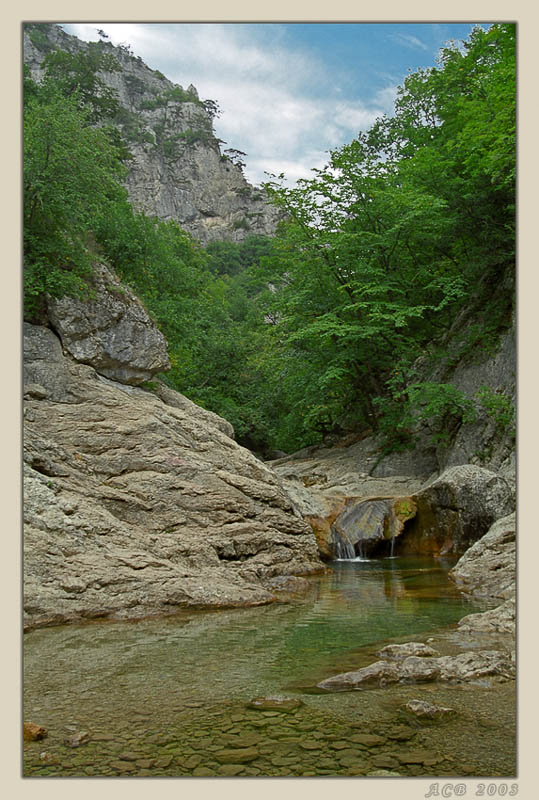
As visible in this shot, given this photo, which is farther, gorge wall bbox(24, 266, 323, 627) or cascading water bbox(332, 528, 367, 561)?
cascading water bbox(332, 528, 367, 561)

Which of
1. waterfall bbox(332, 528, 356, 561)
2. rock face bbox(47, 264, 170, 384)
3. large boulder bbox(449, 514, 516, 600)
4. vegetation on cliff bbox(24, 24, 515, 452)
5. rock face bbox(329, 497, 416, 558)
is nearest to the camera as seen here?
large boulder bbox(449, 514, 516, 600)

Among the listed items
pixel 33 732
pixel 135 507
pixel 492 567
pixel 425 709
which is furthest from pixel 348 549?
pixel 33 732

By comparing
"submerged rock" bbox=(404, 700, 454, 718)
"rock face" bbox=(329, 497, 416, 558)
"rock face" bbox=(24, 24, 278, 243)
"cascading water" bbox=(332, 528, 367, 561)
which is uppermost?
"rock face" bbox=(24, 24, 278, 243)

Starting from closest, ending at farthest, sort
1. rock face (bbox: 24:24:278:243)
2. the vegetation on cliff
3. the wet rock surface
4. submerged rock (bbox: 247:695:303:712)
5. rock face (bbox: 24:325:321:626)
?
1. the wet rock surface
2. submerged rock (bbox: 247:695:303:712)
3. rock face (bbox: 24:325:321:626)
4. the vegetation on cliff
5. rock face (bbox: 24:24:278:243)

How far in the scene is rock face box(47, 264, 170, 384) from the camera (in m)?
12.5

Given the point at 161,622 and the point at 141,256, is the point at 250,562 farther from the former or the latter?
the point at 141,256

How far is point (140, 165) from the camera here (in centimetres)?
6688

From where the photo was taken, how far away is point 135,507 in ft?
33.2

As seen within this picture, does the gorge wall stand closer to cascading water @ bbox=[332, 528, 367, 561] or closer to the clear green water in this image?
the clear green water

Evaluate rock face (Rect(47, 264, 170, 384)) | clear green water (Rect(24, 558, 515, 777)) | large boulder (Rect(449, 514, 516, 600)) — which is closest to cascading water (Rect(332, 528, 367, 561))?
large boulder (Rect(449, 514, 516, 600))

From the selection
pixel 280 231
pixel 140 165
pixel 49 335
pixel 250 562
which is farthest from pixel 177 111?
pixel 250 562

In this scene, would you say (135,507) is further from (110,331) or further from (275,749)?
(275,749)

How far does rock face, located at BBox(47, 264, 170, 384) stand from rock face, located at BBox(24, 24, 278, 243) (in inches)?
1996

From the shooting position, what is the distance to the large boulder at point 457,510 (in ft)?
44.4
